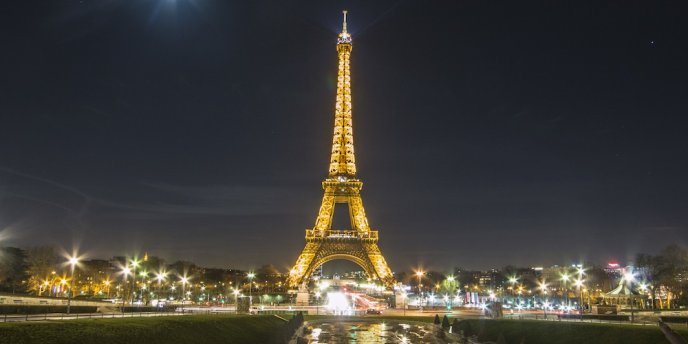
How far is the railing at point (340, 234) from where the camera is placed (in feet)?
305

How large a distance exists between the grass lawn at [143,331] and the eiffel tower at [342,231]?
1961 inches

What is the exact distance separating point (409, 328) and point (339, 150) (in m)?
52.9

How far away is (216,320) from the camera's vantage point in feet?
119

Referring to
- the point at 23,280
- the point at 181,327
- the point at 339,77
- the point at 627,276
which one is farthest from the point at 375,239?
the point at 181,327

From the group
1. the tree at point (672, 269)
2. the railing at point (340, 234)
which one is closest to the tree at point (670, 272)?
the tree at point (672, 269)

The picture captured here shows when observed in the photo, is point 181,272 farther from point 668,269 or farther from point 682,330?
point 682,330

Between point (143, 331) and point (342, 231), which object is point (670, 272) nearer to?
point (342, 231)

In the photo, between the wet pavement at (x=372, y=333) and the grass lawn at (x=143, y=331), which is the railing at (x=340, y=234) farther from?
the grass lawn at (x=143, y=331)

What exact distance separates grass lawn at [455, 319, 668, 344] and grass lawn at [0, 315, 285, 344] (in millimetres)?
15521

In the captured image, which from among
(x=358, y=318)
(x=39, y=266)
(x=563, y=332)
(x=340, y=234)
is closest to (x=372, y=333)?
(x=358, y=318)

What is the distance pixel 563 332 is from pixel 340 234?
64037 millimetres

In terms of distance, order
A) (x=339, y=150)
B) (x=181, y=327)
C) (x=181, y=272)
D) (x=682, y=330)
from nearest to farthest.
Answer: (x=682, y=330) < (x=181, y=327) < (x=339, y=150) < (x=181, y=272)

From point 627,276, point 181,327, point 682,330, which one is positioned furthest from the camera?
point 627,276

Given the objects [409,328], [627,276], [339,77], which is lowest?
[409,328]
